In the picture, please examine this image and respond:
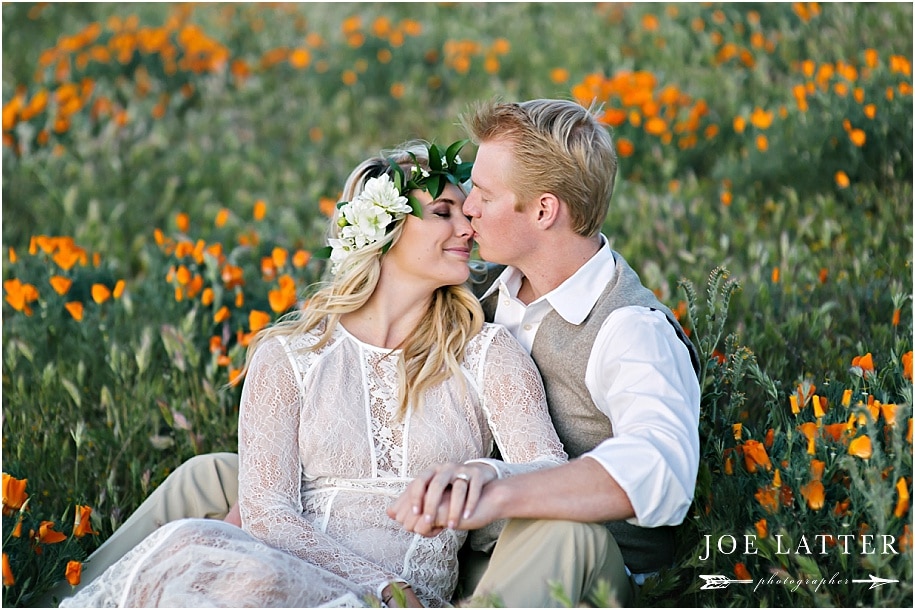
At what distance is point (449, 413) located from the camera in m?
3.00

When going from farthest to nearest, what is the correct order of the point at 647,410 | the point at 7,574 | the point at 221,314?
the point at 221,314, the point at 7,574, the point at 647,410

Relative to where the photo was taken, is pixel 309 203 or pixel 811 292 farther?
pixel 309 203

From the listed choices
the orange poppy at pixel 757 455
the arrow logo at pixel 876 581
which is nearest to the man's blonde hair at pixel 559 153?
the orange poppy at pixel 757 455

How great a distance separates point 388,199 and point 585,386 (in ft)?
2.52

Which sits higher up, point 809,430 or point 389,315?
point 389,315

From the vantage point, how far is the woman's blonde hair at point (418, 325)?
9.93 ft

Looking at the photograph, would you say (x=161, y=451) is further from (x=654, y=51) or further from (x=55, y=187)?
(x=654, y=51)

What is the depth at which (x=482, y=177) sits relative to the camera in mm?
3086

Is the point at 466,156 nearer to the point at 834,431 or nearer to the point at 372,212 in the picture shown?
the point at 372,212

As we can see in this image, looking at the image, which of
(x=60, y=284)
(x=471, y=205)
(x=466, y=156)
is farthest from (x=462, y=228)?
(x=466, y=156)

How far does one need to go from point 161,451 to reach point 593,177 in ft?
6.43

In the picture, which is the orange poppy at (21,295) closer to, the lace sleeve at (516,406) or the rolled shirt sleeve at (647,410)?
the lace sleeve at (516,406)

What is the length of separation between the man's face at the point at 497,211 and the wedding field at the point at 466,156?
18.9 inches

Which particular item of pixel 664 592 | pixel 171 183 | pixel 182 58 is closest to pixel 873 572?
pixel 664 592
